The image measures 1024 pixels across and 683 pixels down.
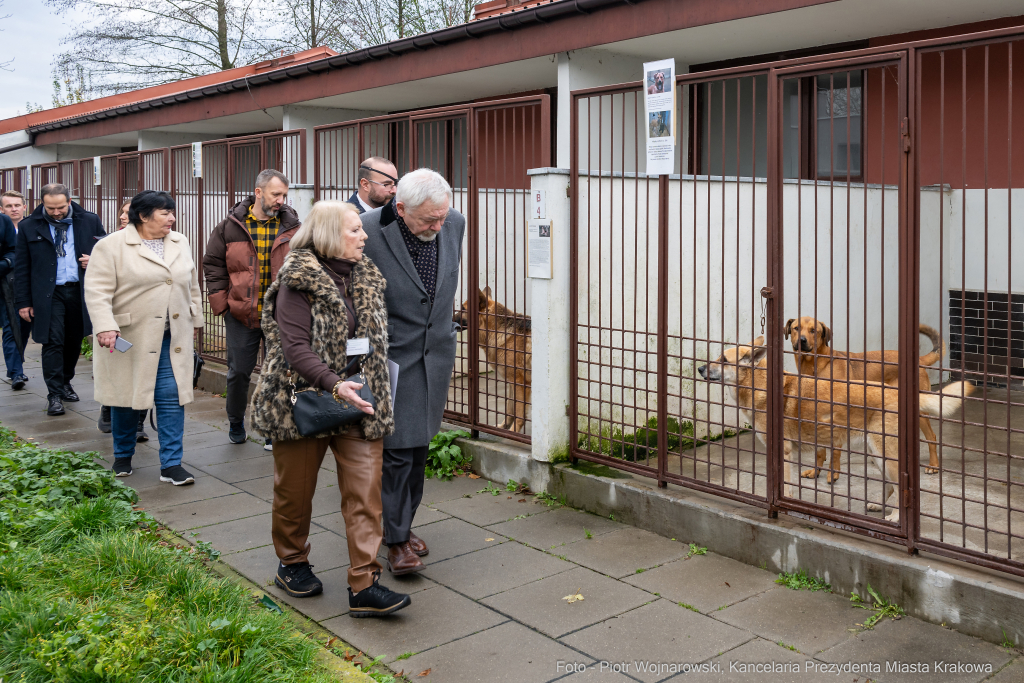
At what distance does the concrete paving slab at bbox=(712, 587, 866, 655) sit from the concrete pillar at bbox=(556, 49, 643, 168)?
5.49m

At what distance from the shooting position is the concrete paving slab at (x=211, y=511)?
18.8ft

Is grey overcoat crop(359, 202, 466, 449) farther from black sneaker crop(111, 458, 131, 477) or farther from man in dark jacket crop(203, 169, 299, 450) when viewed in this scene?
black sneaker crop(111, 458, 131, 477)

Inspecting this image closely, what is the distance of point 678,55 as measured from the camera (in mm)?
9641

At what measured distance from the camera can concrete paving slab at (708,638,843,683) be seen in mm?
3635

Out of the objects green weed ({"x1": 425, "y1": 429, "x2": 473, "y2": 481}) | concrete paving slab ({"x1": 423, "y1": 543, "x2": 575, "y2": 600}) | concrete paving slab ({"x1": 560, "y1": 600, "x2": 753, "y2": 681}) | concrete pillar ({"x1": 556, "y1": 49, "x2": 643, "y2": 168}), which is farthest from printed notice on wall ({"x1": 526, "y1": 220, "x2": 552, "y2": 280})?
concrete pillar ({"x1": 556, "y1": 49, "x2": 643, "y2": 168})

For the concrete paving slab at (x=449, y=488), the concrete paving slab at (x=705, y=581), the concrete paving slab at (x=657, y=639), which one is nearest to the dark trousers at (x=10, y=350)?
the concrete paving slab at (x=449, y=488)

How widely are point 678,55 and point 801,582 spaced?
6.54m

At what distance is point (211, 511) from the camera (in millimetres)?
5941

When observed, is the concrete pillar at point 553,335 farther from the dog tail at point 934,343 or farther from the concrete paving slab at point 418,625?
the dog tail at point 934,343

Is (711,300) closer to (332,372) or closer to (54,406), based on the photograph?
(332,372)

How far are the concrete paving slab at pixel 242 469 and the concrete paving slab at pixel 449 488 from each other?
130 cm

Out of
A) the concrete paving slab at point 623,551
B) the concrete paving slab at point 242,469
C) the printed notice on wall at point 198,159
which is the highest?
the printed notice on wall at point 198,159

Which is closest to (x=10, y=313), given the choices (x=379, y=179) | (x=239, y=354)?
(x=239, y=354)

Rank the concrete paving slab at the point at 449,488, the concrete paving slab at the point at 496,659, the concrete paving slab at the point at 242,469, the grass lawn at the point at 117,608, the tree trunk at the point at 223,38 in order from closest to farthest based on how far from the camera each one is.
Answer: the grass lawn at the point at 117,608
the concrete paving slab at the point at 496,659
the concrete paving slab at the point at 449,488
the concrete paving slab at the point at 242,469
the tree trunk at the point at 223,38
